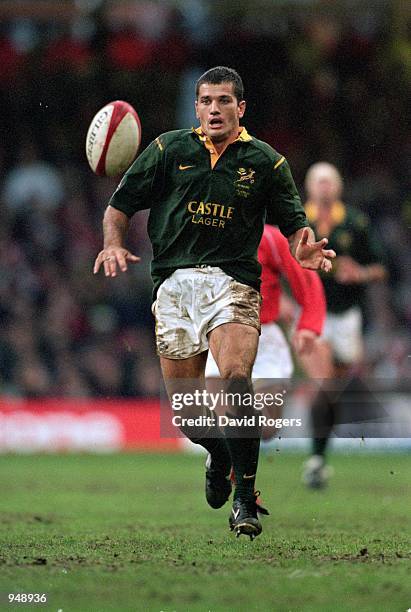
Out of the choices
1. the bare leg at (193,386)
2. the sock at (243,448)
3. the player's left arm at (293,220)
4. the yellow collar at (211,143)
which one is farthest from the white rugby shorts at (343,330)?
the sock at (243,448)

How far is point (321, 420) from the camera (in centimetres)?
1235

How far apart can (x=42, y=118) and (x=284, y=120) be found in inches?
165

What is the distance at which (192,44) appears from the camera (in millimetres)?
19531

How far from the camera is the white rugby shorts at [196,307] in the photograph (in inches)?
279

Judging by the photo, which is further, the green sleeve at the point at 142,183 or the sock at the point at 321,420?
the sock at the point at 321,420

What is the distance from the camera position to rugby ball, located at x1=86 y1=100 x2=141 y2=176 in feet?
25.2

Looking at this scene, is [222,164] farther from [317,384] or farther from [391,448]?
[391,448]

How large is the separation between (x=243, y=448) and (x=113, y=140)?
82.3 inches

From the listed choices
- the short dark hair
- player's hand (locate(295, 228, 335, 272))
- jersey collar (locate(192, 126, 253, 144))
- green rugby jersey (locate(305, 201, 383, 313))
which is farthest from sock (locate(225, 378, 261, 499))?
green rugby jersey (locate(305, 201, 383, 313))

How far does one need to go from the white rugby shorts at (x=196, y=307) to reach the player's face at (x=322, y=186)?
4218 mm

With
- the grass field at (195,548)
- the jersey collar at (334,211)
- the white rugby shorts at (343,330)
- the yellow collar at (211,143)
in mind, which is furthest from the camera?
the white rugby shorts at (343,330)

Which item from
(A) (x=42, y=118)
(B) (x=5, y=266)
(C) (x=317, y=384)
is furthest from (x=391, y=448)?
(A) (x=42, y=118)

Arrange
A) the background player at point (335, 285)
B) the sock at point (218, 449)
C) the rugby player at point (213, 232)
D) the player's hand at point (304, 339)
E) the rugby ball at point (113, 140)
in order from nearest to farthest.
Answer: the rugby player at point (213, 232) → the sock at point (218, 449) → the rugby ball at point (113, 140) → the player's hand at point (304, 339) → the background player at point (335, 285)

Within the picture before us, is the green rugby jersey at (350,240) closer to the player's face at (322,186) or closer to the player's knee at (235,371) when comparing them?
the player's face at (322,186)
